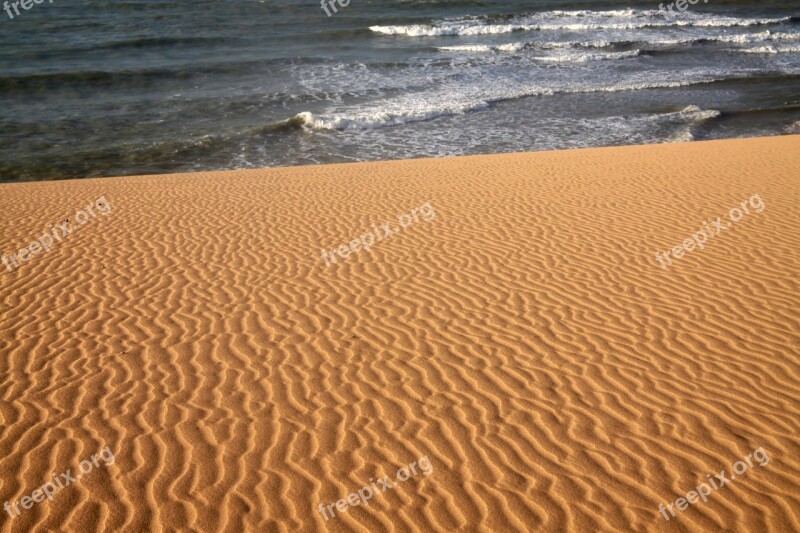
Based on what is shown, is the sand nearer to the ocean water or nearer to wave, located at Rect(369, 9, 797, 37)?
the ocean water

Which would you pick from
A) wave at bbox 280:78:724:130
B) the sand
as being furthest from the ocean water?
the sand

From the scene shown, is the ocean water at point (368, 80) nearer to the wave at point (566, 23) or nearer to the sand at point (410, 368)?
the wave at point (566, 23)

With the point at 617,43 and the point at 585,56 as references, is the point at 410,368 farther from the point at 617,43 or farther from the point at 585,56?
the point at 617,43

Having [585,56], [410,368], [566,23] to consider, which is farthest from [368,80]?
[410,368]

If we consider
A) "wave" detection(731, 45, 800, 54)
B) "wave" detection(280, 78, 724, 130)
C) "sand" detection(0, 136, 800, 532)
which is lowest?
"wave" detection(731, 45, 800, 54)

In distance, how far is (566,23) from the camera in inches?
1474

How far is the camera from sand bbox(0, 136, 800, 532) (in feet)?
16.2

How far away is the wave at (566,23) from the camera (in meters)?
36.4

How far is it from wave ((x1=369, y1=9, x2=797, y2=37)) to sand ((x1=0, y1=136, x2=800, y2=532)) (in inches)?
1056

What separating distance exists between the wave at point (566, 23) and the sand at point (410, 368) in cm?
2681

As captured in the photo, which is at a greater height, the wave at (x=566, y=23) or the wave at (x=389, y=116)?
the wave at (x=566, y=23)

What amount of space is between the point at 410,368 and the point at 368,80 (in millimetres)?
22445

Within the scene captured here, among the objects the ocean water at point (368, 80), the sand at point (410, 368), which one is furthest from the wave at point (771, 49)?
the sand at point (410, 368)

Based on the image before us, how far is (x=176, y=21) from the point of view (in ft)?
119
